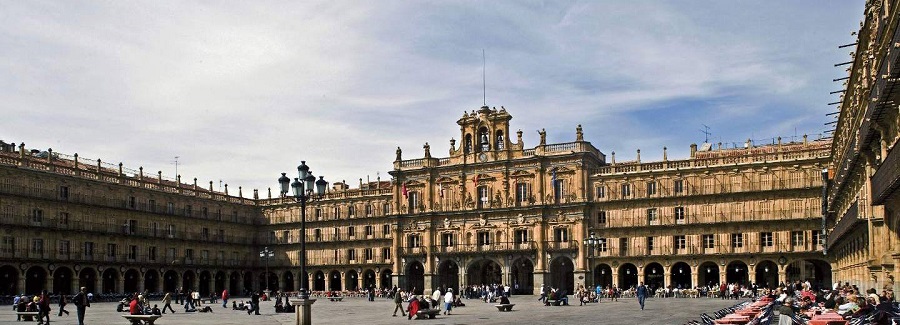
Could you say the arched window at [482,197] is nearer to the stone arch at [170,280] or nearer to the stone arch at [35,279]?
the stone arch at [170,280]

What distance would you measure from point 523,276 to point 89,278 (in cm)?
3503

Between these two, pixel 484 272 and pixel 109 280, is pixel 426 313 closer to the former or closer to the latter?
pixel 484 272

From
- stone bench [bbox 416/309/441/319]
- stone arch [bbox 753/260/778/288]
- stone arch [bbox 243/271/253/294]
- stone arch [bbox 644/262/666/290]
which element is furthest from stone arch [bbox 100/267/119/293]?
stone arch [bbox 753/260/778/288]

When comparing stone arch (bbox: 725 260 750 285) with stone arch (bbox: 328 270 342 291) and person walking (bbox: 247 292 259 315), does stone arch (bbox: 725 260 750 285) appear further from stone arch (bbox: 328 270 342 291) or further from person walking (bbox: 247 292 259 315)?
person walking (bbox: 247 292 259 315)

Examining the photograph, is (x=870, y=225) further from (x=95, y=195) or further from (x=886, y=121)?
(x=95, y=195)

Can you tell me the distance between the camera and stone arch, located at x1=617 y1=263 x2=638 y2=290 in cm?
7112

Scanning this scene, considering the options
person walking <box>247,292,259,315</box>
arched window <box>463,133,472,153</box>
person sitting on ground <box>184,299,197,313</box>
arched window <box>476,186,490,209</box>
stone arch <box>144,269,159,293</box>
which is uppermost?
arched window <box>463,133,472,153</box>

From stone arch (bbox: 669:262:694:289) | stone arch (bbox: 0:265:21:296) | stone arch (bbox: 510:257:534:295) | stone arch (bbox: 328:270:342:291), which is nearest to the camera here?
stone arch (bbox: 0:265:21:296)

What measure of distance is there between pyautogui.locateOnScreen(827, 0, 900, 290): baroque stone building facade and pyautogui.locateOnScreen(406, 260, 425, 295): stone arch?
140 feet

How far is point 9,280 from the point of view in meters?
65.1

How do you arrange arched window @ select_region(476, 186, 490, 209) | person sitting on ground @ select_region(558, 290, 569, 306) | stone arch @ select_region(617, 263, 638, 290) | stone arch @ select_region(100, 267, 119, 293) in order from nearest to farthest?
person sitting on ground @ select_region(558, 290, 569, 306)
stone arch @ select_region(617, 263, 638, 290)
stone arch @ select_region(100, 267, 119, 293)
arched window @ select_region(476, 186, 490, 209)

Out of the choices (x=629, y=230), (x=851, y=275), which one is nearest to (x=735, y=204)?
(x=629, y=230)

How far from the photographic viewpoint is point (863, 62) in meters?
33.1

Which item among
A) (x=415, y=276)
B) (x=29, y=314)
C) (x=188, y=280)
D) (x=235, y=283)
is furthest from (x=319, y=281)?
(x=29, y=314)
